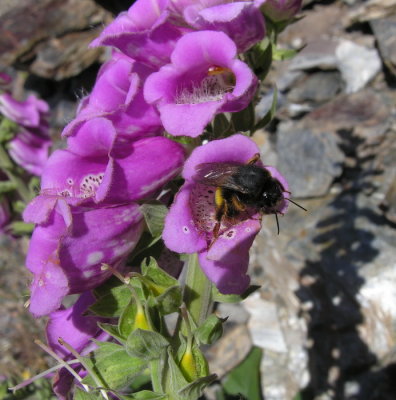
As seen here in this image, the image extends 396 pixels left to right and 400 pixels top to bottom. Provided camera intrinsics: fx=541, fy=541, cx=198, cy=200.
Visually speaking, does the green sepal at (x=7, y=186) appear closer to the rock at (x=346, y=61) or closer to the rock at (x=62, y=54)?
the rock at (x=62, y=54)

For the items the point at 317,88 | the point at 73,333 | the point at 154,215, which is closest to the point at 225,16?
the point at 154,215

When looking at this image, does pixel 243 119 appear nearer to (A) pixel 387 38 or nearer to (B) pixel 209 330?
(B) pixel 209 330

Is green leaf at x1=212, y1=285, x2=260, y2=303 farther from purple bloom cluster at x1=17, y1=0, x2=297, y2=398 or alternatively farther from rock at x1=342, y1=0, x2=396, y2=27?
rock at x1=342, y1=0, x2=396, y2=27

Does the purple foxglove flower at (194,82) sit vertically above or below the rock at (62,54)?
above

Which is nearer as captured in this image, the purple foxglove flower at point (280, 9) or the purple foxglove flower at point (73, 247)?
the purple foxglove flower at point (73, 247)

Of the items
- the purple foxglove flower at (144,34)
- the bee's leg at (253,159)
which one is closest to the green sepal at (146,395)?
the bee's leg at (253,159)
